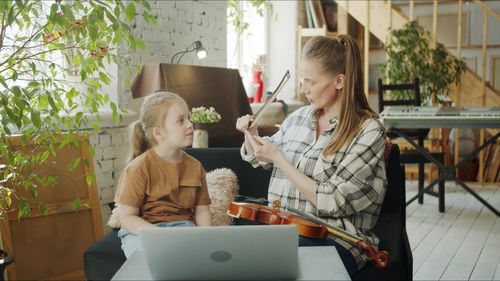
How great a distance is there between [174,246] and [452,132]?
17.7 ft

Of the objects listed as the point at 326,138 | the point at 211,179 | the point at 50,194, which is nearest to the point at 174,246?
the point at 326,138

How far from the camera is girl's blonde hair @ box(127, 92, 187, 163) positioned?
1911mm

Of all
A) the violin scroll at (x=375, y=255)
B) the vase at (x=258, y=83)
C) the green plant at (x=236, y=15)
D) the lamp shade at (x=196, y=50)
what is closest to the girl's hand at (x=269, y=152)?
the violin scroll at (x=375, y=255)

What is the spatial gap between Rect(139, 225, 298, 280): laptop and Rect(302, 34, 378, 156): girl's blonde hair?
29.1 inches

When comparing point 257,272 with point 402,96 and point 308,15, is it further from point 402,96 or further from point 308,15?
point 308,15

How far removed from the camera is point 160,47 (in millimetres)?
3898

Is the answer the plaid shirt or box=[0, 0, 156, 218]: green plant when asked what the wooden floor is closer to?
the plaid shirt

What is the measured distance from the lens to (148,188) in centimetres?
182

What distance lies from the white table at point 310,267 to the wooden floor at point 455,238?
1.88 metres

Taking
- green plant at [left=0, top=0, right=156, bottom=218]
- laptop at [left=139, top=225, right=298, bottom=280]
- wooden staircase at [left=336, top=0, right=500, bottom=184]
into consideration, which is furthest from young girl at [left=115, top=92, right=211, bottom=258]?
wooden staircase at [left=336, top=0, right=500, bottom=184]

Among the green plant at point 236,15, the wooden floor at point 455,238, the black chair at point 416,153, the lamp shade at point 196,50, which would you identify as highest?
the green plant at point 236,15

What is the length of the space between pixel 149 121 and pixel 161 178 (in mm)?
223

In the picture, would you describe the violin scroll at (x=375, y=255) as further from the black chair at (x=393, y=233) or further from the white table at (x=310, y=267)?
the white table at (x=310, y=267)

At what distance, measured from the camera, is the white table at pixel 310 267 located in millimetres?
1099
